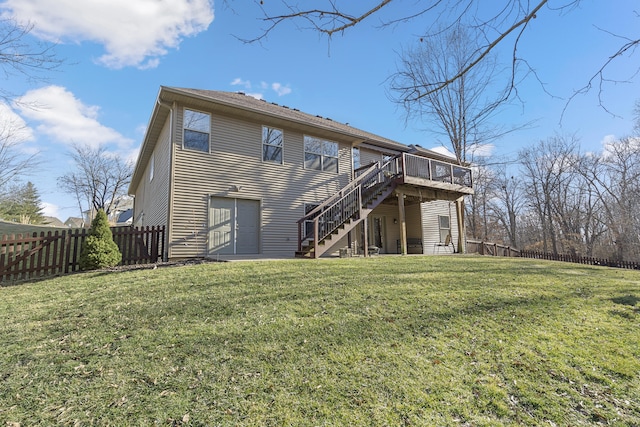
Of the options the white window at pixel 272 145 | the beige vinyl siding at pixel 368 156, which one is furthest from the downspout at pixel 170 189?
the beige vinyl siding at pixel 368 156

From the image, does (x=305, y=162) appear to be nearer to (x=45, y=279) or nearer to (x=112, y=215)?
(x=45, y=279)

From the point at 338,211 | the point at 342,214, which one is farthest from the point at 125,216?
the point at 342,214

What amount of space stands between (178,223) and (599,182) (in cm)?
3629

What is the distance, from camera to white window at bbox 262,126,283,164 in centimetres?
1106

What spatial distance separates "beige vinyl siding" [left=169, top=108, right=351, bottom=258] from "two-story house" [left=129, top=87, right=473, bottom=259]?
0.10 feet

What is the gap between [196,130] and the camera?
9.74 metres

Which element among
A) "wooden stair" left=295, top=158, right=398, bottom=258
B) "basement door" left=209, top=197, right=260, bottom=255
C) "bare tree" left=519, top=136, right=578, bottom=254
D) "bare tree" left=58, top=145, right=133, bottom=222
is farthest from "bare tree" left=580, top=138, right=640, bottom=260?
"bare tree" left=58, top=145, right=133, bottom=222

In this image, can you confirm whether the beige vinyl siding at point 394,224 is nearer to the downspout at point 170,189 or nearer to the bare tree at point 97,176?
the downspout at point 170,189

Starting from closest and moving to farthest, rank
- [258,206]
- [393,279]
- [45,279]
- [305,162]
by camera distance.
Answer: [393,279] → [45,279] → [258,206] → [305,162]

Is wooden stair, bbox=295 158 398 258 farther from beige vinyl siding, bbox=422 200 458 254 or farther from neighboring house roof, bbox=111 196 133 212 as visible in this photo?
neighboring house roof, bbox=111 196 133 212

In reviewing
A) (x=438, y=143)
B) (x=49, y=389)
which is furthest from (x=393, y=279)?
(x=438, y=143)

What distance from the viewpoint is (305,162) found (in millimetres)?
11930

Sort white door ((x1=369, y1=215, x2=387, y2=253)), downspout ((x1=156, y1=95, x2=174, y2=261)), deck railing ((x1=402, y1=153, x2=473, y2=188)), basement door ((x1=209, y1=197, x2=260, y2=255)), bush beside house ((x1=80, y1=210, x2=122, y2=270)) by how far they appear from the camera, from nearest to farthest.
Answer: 1. bush beside house ((x1=80, y1=210, x2=122, y2=270))
2. downspout ((x1=156, y1=95, x2=174, y2=261))
3. basement door ((x1=209, y1=197, x2=260, y2=255))
4. deck railing ((x1=402, y1=153, x2=473, y2=188))
5. white door ((x1=369, y1=215, x2=387, y2=253))

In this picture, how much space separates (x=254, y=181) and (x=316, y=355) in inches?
320
